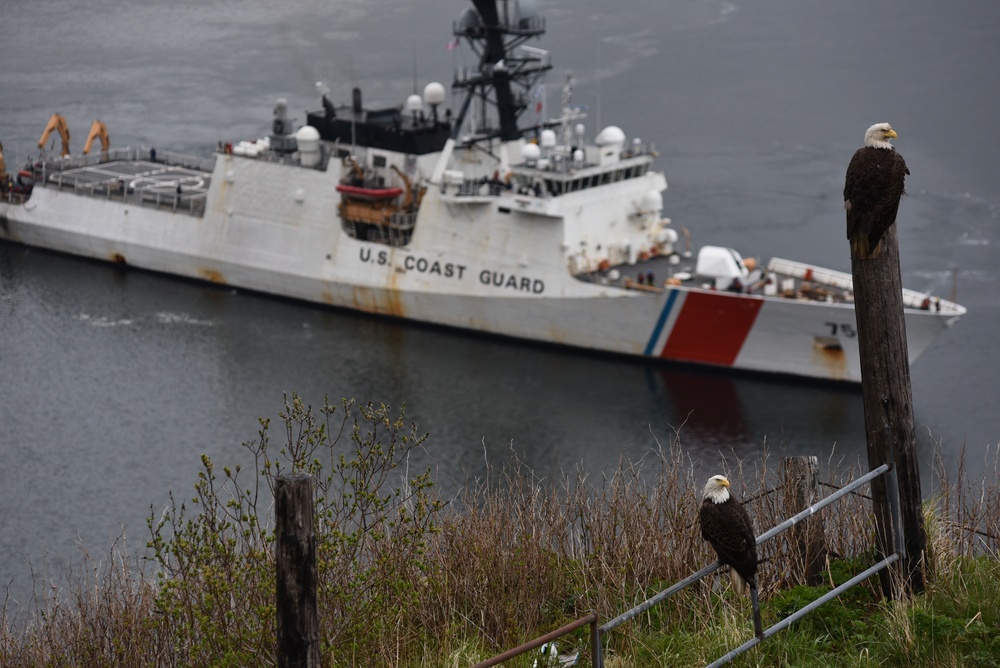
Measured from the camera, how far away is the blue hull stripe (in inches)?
1222

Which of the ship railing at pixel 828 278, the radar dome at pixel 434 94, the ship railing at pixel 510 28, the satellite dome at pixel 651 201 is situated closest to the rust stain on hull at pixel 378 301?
the radar dome at pixel 434 94

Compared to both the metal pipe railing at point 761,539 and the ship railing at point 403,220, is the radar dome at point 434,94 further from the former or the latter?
the metal pipe railing at point 761,539

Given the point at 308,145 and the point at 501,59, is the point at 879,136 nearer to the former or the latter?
the point at 501,59

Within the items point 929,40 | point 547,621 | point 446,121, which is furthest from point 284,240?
point 929,40

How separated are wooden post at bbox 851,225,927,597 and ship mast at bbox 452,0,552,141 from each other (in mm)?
26150

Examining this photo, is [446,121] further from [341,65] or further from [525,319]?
[341,65]

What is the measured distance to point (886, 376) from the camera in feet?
29.9

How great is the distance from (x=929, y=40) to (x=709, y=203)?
798 inches

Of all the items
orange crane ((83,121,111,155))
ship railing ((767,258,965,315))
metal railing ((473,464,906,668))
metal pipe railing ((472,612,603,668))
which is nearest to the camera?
metal pipe railing ((472,612,603,668))

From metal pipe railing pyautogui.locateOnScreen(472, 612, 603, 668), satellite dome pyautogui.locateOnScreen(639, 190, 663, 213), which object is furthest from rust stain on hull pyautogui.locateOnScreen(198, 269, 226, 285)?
metal pipe railing pyautogui.locateOnScreen(472, 612, 603, 668)

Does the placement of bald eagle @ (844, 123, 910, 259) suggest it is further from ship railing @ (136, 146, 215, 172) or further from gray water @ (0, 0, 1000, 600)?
ship railing @ (136, 146, 215, 172)

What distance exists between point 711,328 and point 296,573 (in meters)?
23.7

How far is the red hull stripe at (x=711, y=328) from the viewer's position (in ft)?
100

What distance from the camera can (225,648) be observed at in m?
10.4
